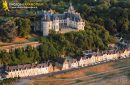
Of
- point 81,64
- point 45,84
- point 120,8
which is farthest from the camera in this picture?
point 120,8

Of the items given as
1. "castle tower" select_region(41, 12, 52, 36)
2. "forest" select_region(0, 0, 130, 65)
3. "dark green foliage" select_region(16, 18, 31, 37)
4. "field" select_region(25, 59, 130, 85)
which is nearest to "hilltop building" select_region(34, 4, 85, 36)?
"castle tower" select_region(41, 12, 52, 36)

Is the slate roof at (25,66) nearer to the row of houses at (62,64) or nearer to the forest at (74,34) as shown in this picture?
the row of houses at (62,64)

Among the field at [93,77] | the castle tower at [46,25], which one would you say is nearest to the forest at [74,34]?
the castle tower at [46,25]

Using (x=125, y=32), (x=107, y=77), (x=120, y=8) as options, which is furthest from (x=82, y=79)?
(x=120, y=8)

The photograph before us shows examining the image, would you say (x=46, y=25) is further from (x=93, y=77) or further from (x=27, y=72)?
(x=93, y=77)

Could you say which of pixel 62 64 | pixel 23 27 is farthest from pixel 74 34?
pixel 62 64

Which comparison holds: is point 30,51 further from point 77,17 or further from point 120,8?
point 120,8
